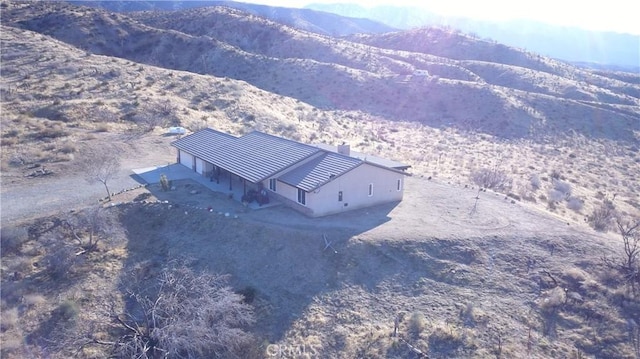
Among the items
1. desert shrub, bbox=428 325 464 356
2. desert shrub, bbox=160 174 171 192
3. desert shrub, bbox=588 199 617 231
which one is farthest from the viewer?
desert shrub, bbox=160 174 171 192

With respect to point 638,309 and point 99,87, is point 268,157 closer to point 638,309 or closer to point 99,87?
point 638,309

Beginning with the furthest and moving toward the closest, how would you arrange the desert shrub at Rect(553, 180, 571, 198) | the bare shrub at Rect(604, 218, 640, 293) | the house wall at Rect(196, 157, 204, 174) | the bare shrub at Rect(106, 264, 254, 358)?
1. the desert shrub at Rect(553, 180, 571, 198)
2. the house wall at Rect(196, 157, 204, 174)
3. the bare shrub at Rect(604, 218, 640, 293)
4. the bare shrub at Rect(106, 264, 254, 358)

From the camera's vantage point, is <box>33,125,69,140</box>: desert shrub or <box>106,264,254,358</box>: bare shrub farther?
<box>33,125,69,140</box>: desert shrub

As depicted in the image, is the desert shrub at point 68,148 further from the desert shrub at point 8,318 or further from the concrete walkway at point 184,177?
the desert shrub at point 8,318

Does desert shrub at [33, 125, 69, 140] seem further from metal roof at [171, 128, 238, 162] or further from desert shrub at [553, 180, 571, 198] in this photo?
desert shrub at [553, 180, 571, 198]

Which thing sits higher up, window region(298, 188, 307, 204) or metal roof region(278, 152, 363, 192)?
metal roof region(278, 152, 363, 192)

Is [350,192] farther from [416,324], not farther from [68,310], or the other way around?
[68,310]

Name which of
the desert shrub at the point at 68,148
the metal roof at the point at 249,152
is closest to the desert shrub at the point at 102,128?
the desert shrub at the point at 68,148

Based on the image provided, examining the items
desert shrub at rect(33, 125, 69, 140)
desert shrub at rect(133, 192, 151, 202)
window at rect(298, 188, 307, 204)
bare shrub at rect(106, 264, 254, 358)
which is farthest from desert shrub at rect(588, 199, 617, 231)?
desert shrub at rect(33, 125, 69, 140)
